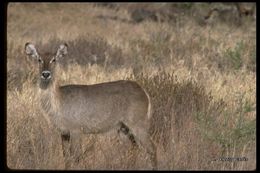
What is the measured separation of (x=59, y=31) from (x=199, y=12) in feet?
27.5

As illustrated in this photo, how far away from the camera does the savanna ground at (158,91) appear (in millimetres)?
8336

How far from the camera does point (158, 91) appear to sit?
9773 mm

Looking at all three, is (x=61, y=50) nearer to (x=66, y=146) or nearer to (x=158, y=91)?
(x=66, y=146)

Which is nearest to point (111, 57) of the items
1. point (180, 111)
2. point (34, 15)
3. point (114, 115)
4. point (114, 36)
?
point (114, 36)

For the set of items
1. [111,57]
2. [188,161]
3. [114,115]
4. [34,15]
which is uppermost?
[34,15]

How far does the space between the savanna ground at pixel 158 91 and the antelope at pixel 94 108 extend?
184 millimetres

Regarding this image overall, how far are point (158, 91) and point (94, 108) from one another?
5.25 feet

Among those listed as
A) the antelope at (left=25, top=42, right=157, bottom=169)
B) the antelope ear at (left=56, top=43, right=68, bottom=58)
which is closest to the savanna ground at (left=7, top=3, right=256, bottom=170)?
the antelope at (left=25, top=42, right=157, bottom=169)

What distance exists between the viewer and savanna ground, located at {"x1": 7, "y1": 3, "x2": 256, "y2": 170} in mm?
8336

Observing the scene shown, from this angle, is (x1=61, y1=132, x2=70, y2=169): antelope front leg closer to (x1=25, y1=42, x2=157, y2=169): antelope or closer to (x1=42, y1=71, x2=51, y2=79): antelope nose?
(x1=25, y1=42, x2=157, y2=169): antelope

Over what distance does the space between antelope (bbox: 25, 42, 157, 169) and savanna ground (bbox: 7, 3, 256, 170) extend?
0.18 meters

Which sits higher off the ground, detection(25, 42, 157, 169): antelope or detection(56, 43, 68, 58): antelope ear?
detection(56, 43, 68, 58): antelope ear

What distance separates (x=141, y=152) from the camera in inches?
332

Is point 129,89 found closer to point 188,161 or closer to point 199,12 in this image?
point 188,161
